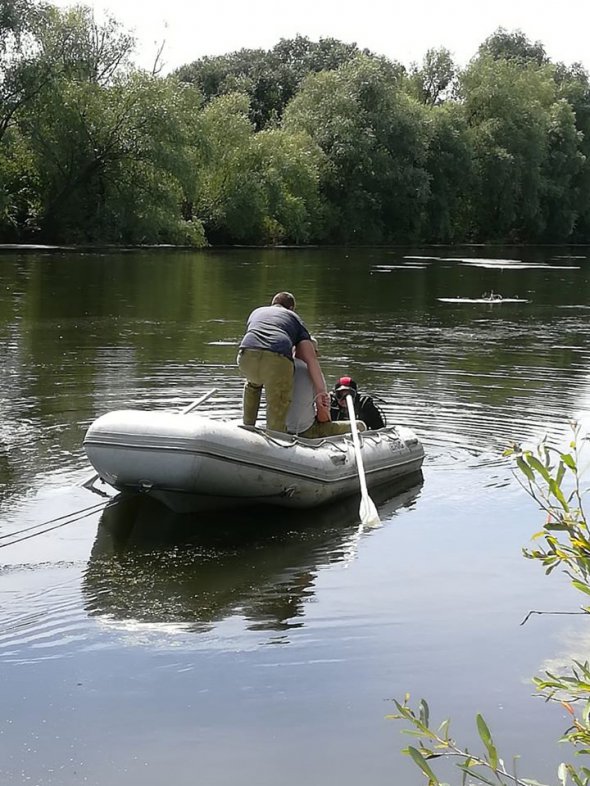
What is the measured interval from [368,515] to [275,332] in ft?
5.47

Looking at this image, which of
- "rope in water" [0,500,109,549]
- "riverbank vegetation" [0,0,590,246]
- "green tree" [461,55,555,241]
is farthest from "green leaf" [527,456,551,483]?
"green tree" [461,55,555,241]

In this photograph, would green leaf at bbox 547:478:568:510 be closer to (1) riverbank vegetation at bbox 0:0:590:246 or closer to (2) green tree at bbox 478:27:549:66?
(1) riverbank vegetation at bbox 0:0:590:246

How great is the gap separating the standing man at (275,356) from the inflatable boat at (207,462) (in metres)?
0.43

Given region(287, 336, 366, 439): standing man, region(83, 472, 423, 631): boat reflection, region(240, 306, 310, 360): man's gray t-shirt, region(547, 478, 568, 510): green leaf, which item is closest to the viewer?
region(547, 478, 568, 510): green leaf

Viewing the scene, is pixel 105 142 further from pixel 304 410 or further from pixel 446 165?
pixel 304 410

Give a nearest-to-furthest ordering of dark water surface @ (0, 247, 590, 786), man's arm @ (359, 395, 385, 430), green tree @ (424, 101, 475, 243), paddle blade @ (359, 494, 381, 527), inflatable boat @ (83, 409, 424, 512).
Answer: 1. dark water surface @ (0, 247, 590, 786)
2. inflatable boat @ (83, 409, 424, 512)
3. paddle blade @ (359, 494, 381, 527)
4. man's arm @ (359, 395, 385, 430)
5. green tree @ (424, 101, 475, 243)

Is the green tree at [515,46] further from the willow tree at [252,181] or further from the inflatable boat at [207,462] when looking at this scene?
the inflatable boat at [207,462]

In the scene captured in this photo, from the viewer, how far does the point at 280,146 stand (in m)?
56.3

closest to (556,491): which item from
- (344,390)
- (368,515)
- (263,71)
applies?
(368,515)

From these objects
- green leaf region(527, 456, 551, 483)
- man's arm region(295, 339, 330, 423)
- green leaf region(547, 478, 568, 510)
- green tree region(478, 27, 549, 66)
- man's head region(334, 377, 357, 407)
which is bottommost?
man's head region(334, 377, 357, 407)

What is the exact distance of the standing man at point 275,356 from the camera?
920cm

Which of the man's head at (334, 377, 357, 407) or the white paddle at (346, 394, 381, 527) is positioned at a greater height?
the man's head at (334, 377, 357, 407)

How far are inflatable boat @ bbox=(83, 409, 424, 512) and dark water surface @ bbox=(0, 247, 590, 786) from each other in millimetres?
230

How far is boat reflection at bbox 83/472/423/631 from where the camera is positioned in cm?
668
